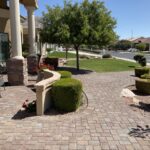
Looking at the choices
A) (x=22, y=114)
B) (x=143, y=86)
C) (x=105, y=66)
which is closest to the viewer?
(x=22, y=114)

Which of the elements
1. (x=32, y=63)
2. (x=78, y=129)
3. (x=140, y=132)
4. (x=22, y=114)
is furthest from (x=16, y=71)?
(x=140, y=132)

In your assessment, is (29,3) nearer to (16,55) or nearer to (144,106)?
(16,55)

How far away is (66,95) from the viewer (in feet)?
25.5

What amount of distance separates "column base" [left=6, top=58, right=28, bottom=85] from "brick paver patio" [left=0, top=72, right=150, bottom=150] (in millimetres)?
2675

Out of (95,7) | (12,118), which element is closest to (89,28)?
(95,7)

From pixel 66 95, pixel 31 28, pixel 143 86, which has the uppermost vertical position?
pixel 31 28

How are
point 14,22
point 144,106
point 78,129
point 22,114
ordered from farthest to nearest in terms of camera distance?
point 14,22 → point 144,106 → point 22,114 → point 78,129

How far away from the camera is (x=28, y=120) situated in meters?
7.05

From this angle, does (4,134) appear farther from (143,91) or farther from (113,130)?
(143,91)

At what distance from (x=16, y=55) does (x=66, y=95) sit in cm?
467

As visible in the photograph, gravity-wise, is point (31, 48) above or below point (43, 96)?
above

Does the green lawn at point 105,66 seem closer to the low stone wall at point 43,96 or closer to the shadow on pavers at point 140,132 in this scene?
the low stone wall at point 43,96

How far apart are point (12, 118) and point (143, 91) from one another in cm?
726

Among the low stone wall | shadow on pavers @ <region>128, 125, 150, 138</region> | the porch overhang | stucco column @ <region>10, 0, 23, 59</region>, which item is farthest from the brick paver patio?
the porch overhang
